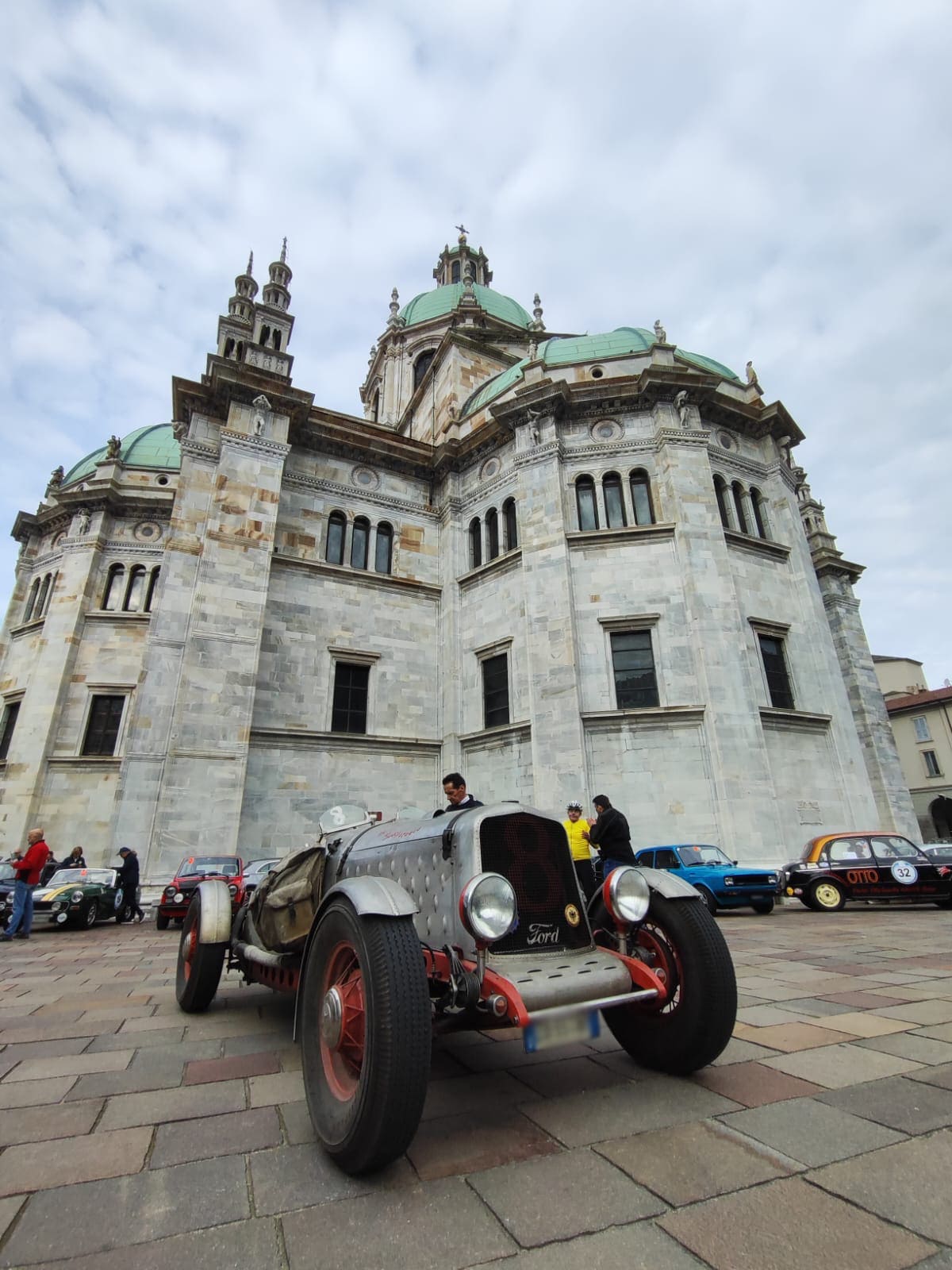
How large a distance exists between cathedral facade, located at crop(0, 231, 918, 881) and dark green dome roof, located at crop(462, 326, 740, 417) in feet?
0.44

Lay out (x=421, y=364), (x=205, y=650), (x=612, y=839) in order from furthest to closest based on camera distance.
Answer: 1. (x=421, y=364)
2. (x=205, y=650)
3. (x=612, y=839)

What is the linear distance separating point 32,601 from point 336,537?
48.3 feet

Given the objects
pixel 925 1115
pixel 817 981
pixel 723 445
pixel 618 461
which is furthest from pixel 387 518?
pixel 925 1115

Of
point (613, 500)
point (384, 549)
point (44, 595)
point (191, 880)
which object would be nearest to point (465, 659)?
point (384, 549)

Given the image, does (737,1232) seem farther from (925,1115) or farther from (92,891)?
(92,891)

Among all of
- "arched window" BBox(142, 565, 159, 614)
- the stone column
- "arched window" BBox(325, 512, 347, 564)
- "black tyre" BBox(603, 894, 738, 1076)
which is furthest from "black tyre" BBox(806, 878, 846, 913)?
"arched window" BBox(142, 565, 159, 614)

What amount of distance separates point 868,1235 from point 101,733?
23963 mm

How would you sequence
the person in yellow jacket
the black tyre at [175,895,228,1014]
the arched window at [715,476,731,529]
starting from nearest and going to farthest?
the black tyre at [175,895,228,1014] < the person in yellow jacket < the arched window at [715,476,731,529]

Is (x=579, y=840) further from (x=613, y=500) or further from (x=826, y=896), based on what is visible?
(x=613, y=500)

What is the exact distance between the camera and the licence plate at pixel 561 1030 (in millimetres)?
2494

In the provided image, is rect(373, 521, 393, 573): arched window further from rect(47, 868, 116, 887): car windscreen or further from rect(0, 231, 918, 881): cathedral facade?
rect(47, 868, 116, 887): car windscreen

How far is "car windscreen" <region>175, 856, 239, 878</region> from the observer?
1195 centimetres

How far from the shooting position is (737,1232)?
182cm

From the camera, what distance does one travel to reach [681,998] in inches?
121
